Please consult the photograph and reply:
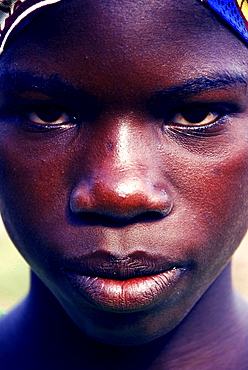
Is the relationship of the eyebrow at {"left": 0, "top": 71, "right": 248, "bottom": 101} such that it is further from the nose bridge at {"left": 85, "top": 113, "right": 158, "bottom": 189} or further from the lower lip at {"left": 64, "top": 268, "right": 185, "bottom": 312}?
the lower lip at {"left": 64, "top": 268, "right": 185, "bottom": 312}

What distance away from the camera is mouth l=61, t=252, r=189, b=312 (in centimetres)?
103

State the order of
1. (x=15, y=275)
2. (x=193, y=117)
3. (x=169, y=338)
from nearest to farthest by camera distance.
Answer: (x=193, y=117)
(x=169, y=338)
(x=15, y=275)

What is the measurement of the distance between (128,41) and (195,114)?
196 millimetres

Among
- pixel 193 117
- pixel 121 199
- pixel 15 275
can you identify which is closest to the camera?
pixel 121 199

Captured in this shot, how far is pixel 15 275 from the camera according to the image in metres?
3.39

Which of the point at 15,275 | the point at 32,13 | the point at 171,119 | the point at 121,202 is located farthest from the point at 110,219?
the point at 15,275

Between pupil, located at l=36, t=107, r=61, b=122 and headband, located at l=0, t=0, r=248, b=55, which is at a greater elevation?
headband, located at l=0, t=0, r=248, b=55

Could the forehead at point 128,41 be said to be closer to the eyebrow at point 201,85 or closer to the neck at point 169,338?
the eyebrow at point 201,85

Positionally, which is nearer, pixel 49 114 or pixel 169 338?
pixel 49 114

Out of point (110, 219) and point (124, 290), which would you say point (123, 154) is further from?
point (124, 290)

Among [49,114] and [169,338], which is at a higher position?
[49,114]

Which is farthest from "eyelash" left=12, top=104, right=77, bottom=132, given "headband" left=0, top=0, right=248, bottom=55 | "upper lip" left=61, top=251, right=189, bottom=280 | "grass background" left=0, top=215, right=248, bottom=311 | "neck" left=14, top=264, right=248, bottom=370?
"grass background" left=0, top=215, right=248, bottom=311

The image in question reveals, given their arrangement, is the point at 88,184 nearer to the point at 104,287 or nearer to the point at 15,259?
the point at 104,287

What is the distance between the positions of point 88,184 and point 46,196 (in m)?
0.11
